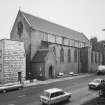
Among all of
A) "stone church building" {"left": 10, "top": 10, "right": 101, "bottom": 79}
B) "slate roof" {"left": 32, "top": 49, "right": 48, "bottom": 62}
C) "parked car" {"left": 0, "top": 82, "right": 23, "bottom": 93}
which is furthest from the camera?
"stone church building" {"left": 10, "top": 10, "right": 101, "bottom": 79}

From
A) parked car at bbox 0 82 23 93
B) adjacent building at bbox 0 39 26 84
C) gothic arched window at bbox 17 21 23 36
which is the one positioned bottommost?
parked car at bbox 0 82 23 93

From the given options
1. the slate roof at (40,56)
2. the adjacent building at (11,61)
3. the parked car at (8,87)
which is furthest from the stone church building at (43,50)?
the parked car at (8,87)

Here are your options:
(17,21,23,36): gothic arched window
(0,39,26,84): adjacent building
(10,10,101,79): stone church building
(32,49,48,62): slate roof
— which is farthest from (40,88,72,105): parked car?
(17,21,23,36): gothic arched window

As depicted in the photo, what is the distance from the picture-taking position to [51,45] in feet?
132

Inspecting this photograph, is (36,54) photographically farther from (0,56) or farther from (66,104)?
(66,104)

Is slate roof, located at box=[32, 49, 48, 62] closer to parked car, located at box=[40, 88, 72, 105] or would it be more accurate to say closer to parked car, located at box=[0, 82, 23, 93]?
parked car, located at box=[0, 82, 23, 93]

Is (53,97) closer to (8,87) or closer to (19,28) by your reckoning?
(8,87)

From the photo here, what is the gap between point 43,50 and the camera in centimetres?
3738

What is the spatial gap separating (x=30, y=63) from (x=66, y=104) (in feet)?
72.0

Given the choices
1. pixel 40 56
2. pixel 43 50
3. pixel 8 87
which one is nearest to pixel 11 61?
pixel 8 87

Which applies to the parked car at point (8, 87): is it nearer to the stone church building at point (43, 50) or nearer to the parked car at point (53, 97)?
the parked car at point (53, 97)

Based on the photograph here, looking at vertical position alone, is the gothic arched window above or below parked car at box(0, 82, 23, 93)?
above

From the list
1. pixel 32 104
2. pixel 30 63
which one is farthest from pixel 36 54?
pixel 32 104

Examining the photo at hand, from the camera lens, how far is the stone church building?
3515 centimetres
